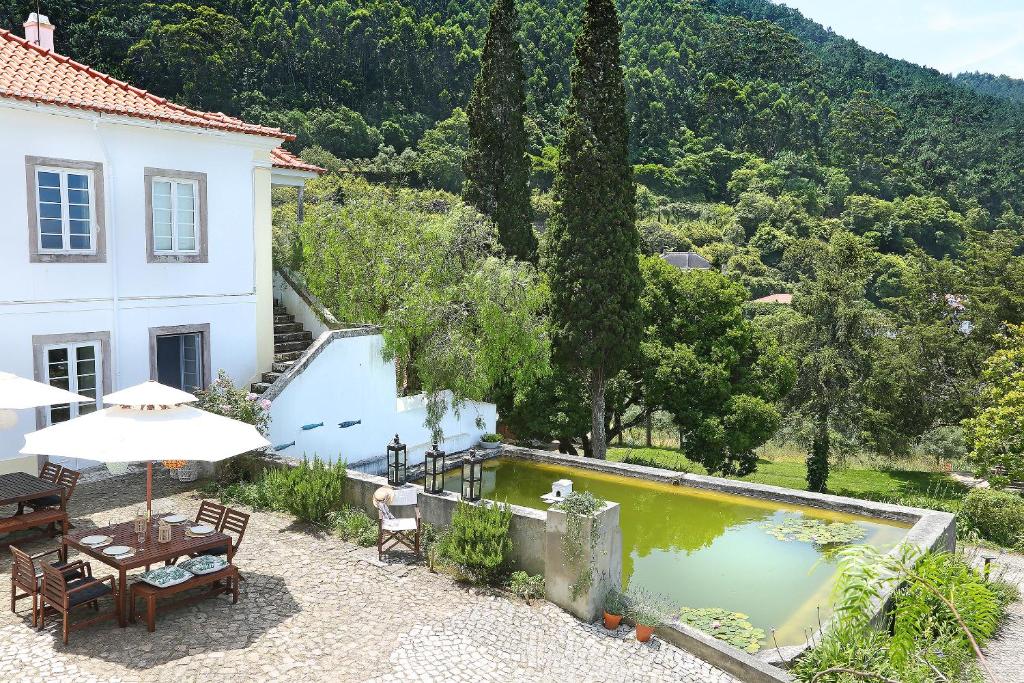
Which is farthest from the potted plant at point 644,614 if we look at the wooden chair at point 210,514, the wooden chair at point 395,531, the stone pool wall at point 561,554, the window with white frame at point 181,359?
the window with white frame at point 181,359

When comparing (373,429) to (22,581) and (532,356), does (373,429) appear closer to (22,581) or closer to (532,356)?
(532,356)

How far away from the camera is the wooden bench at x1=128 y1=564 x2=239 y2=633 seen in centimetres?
885

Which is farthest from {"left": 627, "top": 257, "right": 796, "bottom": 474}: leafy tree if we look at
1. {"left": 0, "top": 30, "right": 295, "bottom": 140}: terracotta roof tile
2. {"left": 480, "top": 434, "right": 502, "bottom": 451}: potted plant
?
{"left": 0, "top": 30, "right": 295, "bottom": 140}: terracotta roof tile

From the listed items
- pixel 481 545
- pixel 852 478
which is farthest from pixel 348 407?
pixel 852 478

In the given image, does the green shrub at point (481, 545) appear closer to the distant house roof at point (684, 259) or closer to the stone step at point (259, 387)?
the stone step at point (259, 387)

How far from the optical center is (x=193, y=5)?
84.6 m

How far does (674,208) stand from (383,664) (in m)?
92.3

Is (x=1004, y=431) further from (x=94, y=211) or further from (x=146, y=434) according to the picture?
(x=94, y=211)

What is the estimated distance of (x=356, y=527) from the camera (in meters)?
12.5

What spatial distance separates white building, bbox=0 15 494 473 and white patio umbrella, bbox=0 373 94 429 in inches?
113

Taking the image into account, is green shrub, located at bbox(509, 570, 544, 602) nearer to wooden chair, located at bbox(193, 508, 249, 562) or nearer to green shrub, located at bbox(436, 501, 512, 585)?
green shrub, located at bbox(436, 501, 512, 585)

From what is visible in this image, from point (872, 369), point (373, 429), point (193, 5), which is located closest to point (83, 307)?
point (373, 429)

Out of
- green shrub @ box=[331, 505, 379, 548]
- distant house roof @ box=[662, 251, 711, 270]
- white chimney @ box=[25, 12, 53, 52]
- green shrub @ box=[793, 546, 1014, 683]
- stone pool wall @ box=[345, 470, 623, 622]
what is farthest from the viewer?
distant house roof @ box=[662, 251, 711, 270]

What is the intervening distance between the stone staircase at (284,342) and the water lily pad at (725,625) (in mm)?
10956
